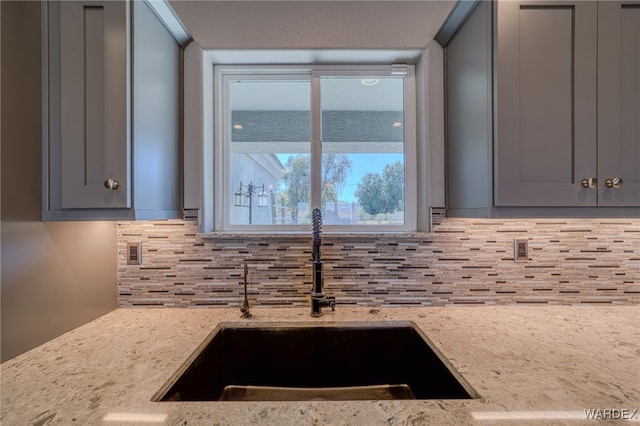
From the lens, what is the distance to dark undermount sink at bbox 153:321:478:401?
3.53 ft

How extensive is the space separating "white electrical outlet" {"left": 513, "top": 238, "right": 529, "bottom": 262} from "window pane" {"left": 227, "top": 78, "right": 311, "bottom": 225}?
3.26ft

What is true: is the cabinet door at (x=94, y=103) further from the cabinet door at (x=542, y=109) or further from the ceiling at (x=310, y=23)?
the cabinet door at (x=542, y=109)

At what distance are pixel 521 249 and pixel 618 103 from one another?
635 millimetres

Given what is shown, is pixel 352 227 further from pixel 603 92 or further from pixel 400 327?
pixel 603 92

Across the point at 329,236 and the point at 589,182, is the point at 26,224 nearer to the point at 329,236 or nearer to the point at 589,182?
the point at 329,236

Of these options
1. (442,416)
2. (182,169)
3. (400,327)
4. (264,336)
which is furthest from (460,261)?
(182,169)

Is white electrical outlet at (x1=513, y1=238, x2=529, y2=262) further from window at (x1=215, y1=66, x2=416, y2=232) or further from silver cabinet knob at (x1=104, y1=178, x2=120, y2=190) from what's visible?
silver cabinet knob at (x1=104, y1=178, x2=120, y2=190)

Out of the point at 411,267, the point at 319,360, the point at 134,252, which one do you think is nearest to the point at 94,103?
the point at 134,252

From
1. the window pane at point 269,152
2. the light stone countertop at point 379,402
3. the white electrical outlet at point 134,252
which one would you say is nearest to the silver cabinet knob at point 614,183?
the light stone countertop at point 379,402

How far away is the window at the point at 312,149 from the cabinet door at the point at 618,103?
2.27 feet

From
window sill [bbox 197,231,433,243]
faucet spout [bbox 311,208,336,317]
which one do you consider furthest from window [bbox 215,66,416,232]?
faucet spout [bbox 311,208,336,317]

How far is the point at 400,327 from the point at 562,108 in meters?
0.98

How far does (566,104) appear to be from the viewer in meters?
0.93

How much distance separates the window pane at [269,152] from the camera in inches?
57.1
